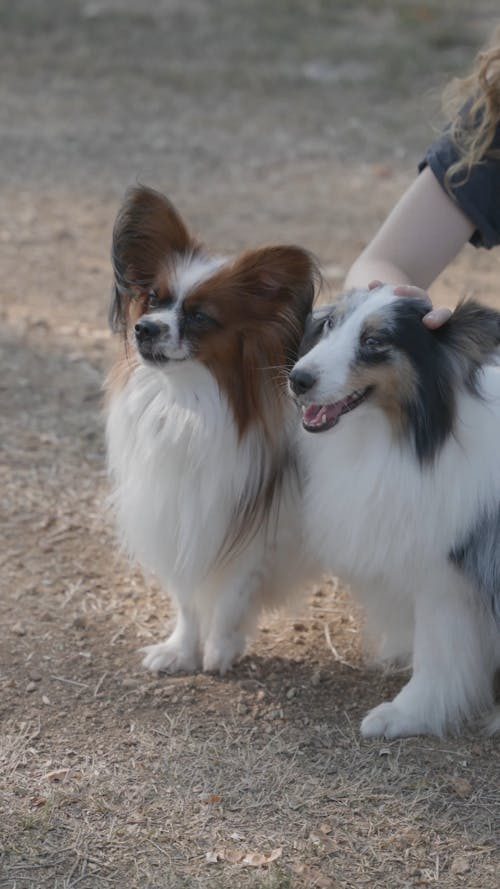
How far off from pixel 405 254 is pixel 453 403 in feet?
3.23

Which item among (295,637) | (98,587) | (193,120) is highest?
(295,637)

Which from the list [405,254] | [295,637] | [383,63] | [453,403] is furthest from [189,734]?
[383,63]

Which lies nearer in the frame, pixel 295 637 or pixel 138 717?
pixel 138 717

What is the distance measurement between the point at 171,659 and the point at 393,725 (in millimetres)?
711

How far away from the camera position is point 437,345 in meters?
2.74

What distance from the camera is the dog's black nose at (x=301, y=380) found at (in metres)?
2.74

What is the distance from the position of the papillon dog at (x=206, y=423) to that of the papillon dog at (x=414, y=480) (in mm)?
131

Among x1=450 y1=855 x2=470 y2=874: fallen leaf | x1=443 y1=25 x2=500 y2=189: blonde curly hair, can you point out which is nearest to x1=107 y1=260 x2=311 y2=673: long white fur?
x1=450 y1=855 x2=470 y2=874: fallen leaf

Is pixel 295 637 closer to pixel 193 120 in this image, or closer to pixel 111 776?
pixel 111 776

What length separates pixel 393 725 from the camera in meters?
3.20

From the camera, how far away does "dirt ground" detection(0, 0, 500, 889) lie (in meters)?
2.79

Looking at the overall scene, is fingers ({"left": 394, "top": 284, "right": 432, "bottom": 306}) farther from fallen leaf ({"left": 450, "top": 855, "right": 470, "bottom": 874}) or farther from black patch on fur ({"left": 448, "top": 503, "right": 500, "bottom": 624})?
fallen leaf ({"left": 450, "top": 855, "right": 470, "bottom": 874})

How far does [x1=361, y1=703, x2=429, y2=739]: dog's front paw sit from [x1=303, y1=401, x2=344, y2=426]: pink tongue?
2.90 ft

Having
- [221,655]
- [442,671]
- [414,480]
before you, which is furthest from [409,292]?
[221,655]
